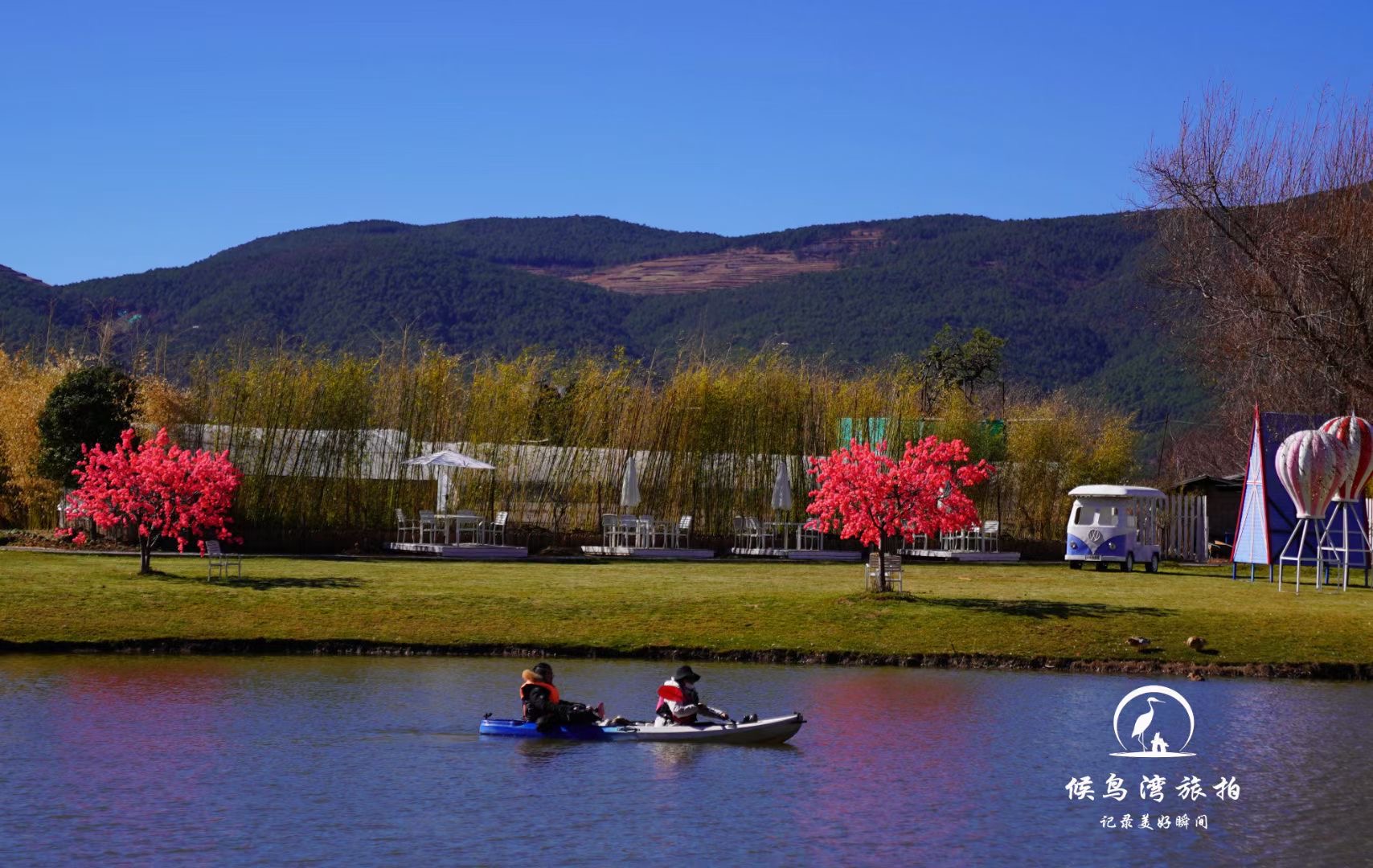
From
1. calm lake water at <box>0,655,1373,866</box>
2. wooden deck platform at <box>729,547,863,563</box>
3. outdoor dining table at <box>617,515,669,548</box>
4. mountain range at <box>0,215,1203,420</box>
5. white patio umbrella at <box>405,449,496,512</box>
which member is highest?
mountain range at <box>0,215,1203,420</box>

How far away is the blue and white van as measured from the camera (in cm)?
3656

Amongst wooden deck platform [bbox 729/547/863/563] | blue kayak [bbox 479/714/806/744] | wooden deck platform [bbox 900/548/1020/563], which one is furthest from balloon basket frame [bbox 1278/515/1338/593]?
blue kayak [bbox 479/714/806/744]

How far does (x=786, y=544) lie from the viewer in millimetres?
39375

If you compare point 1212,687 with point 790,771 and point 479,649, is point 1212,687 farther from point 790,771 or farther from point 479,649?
point 479,649

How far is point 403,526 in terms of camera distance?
124 feet

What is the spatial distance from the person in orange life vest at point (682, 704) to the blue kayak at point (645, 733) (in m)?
0.10

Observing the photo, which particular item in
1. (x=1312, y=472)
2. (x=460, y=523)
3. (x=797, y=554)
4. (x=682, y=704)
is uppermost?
(x=1312, y=472)

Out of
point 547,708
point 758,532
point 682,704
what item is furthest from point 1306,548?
point 547,708

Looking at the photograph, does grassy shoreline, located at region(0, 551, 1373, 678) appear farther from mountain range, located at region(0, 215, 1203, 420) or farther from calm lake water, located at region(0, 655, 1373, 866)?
mountain range, located at region(0, 215, 1203, 420)

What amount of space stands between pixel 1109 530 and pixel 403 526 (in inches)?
674

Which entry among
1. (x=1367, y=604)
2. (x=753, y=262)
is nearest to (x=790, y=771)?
(x=1367, y=604)

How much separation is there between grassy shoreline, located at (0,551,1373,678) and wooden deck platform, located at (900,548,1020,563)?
34.6ft

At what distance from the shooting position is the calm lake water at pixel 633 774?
1218cm

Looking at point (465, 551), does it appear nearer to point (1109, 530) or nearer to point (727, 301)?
point (1109, 530)
